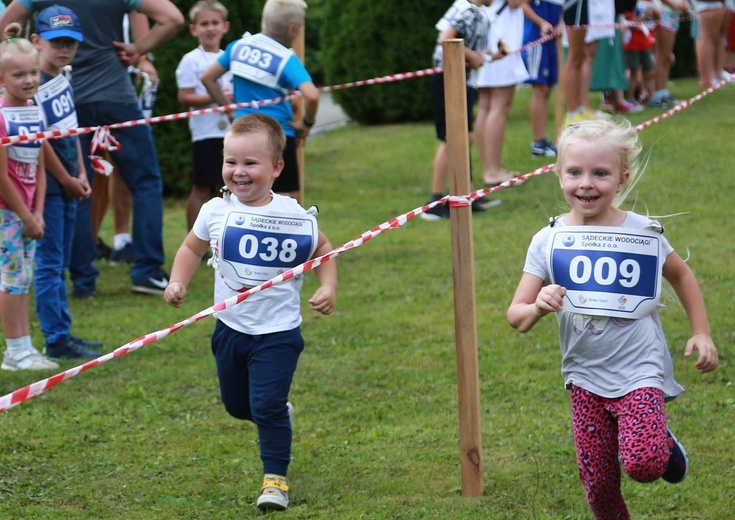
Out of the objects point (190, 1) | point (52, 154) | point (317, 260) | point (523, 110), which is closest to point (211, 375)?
point (52, 154)

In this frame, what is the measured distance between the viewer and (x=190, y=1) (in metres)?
10.4

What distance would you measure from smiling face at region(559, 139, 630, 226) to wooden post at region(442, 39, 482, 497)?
24.2 inches

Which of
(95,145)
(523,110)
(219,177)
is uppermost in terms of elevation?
(95,145)

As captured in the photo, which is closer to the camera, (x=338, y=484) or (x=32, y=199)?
(x=338, y=484)

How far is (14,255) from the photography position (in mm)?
5980

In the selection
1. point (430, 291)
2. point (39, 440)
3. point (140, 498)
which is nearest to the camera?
point (140, 498)

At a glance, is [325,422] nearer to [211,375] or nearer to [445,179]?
[211,375]

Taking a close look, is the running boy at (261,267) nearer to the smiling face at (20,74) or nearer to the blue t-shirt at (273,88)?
the smiling face at (20,74)

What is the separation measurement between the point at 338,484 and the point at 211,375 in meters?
1.73

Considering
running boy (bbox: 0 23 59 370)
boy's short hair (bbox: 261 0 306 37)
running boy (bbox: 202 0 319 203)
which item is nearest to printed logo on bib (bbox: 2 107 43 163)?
running boy (bbox: 0 23 59 370)

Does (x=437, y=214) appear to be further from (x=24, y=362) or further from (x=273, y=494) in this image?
(x=273, y=494)

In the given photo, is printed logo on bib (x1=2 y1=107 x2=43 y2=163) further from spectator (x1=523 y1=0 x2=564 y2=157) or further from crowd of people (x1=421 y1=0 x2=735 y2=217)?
spectator (x1=523 y1=0 x2=564 y2=157)

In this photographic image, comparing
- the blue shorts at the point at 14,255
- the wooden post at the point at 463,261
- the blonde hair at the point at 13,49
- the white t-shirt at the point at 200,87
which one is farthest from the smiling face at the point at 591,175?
the white t-shirt at the point at 200,87

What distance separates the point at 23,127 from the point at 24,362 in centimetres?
126
